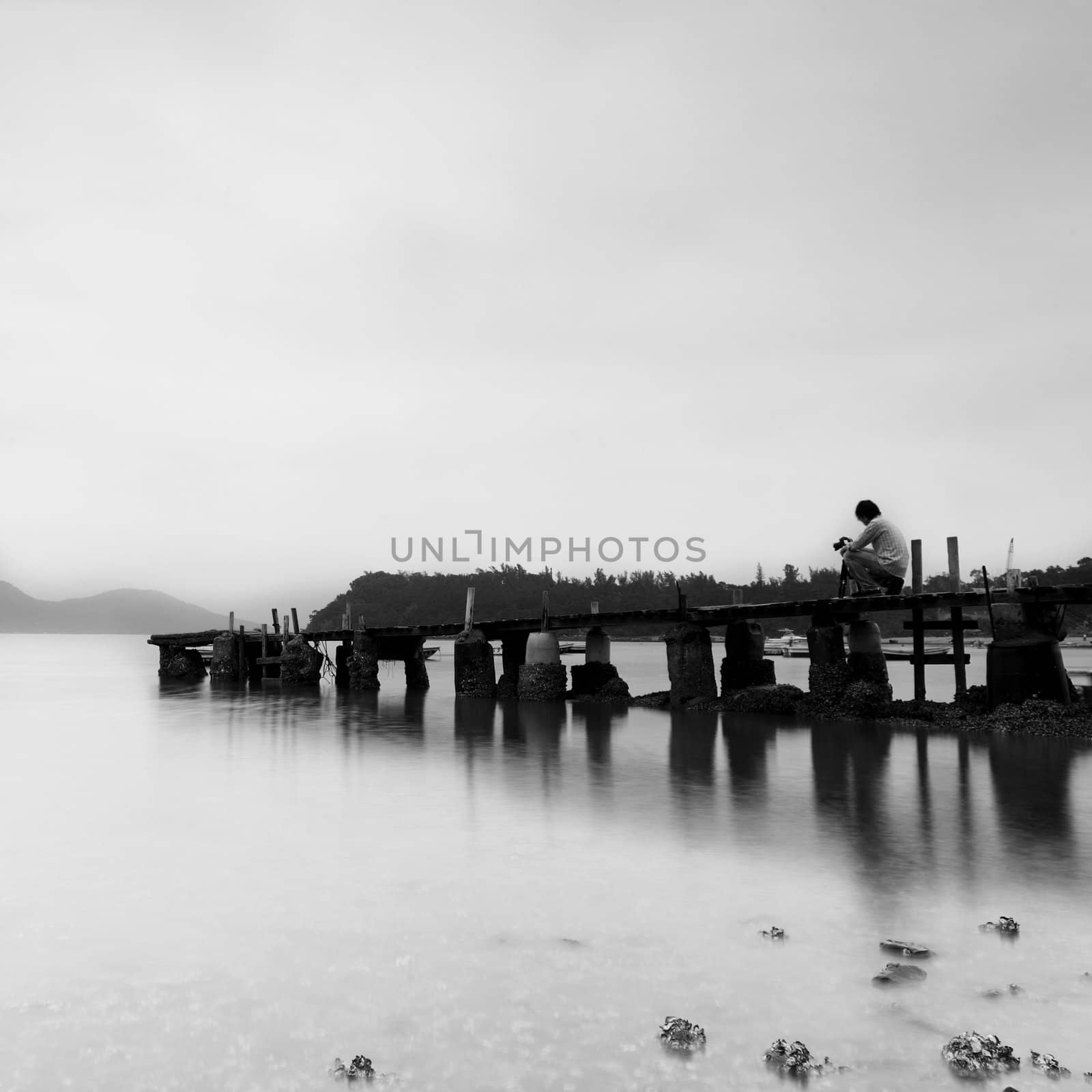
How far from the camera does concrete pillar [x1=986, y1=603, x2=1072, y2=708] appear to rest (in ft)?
55.5

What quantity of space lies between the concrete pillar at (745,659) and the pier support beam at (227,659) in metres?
23.9

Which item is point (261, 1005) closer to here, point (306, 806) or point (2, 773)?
point (306, 806)

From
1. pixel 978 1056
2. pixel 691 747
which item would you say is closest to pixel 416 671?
pixel 691 747

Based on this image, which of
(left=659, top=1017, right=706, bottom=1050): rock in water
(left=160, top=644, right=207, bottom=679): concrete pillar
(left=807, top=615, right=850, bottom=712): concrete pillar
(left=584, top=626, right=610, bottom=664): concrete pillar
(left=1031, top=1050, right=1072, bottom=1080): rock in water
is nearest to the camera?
(left=1031, top=1050, right=1072, bottom=1080): rock in water

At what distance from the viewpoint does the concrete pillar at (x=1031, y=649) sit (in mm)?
16906

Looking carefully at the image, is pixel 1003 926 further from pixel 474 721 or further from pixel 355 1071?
pixel 474 721

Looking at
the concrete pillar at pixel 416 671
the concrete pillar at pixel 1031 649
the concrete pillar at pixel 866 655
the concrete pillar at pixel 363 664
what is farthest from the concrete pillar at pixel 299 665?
the concrete pillar at pixel 1031 649

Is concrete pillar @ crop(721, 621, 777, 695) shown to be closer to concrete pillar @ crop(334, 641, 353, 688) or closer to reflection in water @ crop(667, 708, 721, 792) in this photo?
reflection in water @ crop(667, 708, 721, 792)

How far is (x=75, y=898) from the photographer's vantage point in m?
8.55

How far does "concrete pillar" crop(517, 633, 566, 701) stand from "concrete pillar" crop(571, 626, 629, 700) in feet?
4.18

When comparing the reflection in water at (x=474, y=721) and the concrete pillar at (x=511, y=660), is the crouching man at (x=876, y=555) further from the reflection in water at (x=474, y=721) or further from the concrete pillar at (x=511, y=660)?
the concrete pillar at (x=511, y=660)

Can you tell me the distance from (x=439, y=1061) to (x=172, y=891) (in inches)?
177

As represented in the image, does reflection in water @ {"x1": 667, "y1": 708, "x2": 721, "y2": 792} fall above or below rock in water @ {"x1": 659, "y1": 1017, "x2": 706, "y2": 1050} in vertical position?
below

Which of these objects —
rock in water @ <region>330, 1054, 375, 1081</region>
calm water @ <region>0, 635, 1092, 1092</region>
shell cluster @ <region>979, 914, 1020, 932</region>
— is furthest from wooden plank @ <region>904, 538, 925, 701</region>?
rock in water @ <region>330, 1054, 375, 1081</region>
